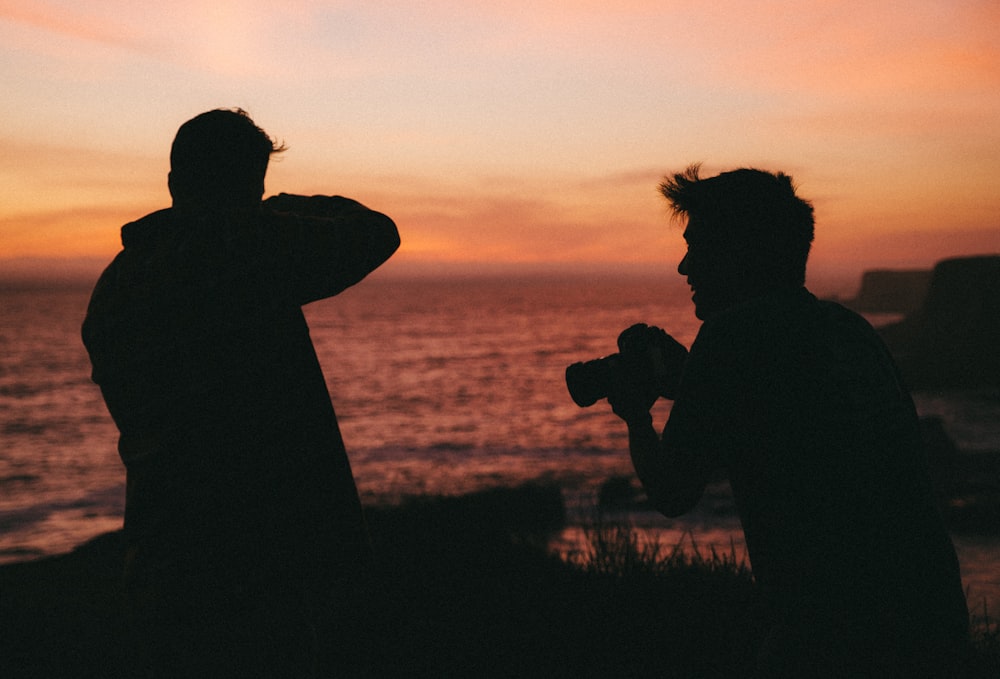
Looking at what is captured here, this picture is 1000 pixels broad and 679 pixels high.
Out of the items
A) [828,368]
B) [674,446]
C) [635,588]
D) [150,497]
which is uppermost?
[828,368]

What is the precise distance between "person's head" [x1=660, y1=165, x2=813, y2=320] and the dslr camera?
251 mm

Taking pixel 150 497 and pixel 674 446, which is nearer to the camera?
pixel 674 446

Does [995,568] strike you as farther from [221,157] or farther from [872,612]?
[221,157]

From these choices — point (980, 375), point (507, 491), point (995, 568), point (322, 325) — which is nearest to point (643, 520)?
point (507, 491)

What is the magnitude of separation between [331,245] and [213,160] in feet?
1.44

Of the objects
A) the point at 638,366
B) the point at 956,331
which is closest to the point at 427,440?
the point at 638,366

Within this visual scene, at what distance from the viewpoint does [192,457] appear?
87.7 inches

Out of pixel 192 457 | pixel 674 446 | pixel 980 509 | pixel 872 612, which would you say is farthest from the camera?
pixel 980 509

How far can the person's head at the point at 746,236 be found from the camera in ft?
6.93

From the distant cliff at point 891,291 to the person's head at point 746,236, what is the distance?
17474 centimetres

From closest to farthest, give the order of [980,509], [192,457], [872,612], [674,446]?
[872,612], [674,446], [192,457], [980,509]

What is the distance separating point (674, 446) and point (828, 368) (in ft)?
1.44

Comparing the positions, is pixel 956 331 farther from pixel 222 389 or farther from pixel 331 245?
pixel 222 389

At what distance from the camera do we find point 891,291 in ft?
544
